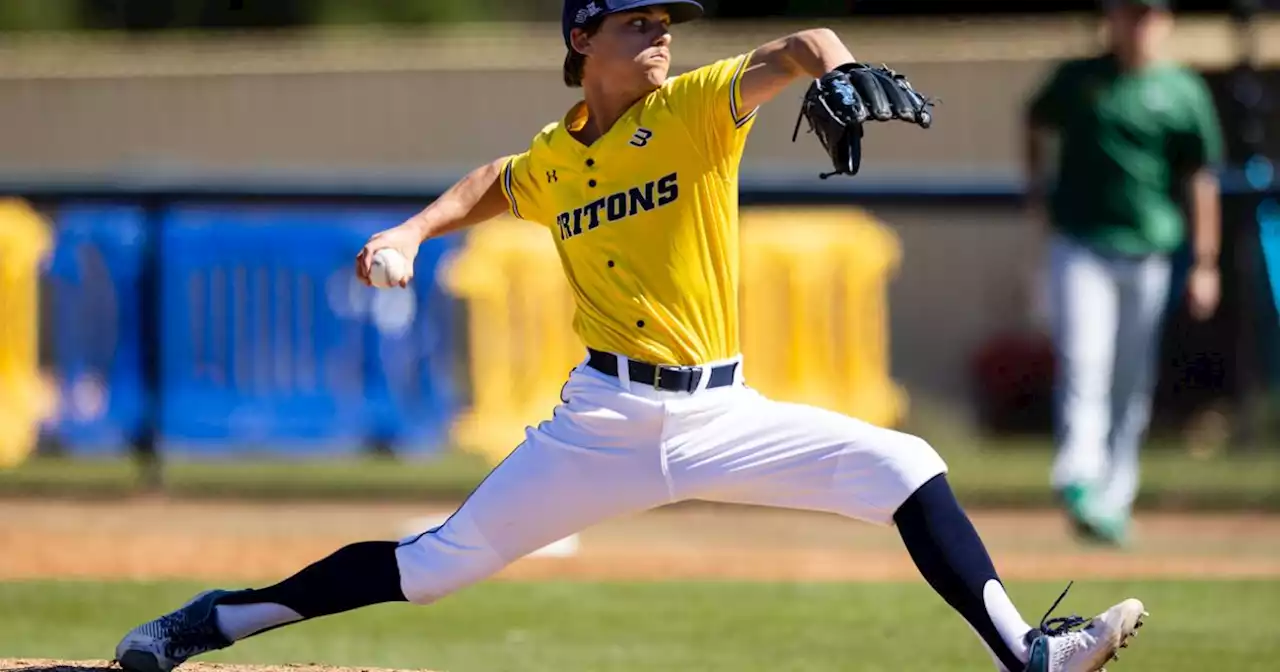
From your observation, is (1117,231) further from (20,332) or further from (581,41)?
(20,332)

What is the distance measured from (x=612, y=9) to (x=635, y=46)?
0.37ft

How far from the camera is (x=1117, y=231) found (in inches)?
353

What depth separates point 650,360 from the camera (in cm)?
485

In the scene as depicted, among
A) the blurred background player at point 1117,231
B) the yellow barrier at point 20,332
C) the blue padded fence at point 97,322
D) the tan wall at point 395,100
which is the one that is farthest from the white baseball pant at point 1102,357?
the yellow barrier at point 20,332

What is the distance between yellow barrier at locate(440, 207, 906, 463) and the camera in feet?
37.6

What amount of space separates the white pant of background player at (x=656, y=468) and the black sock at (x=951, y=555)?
0.05 metres

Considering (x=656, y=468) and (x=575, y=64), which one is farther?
(x=575, y=64)

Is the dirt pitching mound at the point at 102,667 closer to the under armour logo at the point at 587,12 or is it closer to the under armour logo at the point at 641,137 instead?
the under armour logo at the point at 641,137

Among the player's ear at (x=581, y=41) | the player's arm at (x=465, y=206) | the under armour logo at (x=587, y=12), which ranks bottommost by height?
the player's arm at (x=465, y=206)

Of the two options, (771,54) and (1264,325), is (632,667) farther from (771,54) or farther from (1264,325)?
(1264,325)

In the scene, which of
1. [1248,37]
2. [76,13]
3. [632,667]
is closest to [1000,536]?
[632,667]

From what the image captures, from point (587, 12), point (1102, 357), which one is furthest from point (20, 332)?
point (587, 12)

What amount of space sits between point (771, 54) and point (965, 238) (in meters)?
9.60

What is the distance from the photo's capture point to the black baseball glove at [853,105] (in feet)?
13.7
